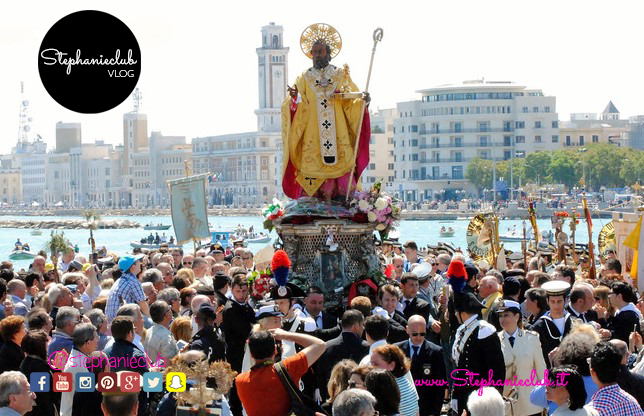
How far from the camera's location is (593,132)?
13050 cm

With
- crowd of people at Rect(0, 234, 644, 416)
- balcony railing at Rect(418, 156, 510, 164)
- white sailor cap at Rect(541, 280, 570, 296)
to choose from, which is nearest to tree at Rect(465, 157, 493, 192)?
balcony railing at Rect(418, 156, 510, 164)

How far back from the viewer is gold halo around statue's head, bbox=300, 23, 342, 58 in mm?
13727

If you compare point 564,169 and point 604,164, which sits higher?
point 604,164

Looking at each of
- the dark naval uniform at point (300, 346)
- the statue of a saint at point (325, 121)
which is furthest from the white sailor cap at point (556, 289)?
the statue of a saint at point (325, 121)

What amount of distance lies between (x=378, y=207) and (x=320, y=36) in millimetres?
1884

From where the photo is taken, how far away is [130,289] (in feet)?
36.3

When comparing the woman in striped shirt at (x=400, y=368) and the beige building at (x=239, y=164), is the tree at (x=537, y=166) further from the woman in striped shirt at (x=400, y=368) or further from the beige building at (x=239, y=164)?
the woman in striped shirt at (x=400, y=368)

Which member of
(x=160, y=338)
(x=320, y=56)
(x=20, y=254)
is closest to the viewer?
(x=160, y=338)

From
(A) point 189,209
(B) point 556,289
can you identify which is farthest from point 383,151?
(B) point 556,289

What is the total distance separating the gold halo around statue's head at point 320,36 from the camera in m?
13.7

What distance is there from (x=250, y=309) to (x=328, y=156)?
408cm

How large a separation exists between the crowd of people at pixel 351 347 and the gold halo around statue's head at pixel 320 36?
117 inches

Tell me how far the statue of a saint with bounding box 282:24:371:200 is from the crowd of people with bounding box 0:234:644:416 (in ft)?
7.31

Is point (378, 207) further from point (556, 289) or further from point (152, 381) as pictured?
point (152, 381)
